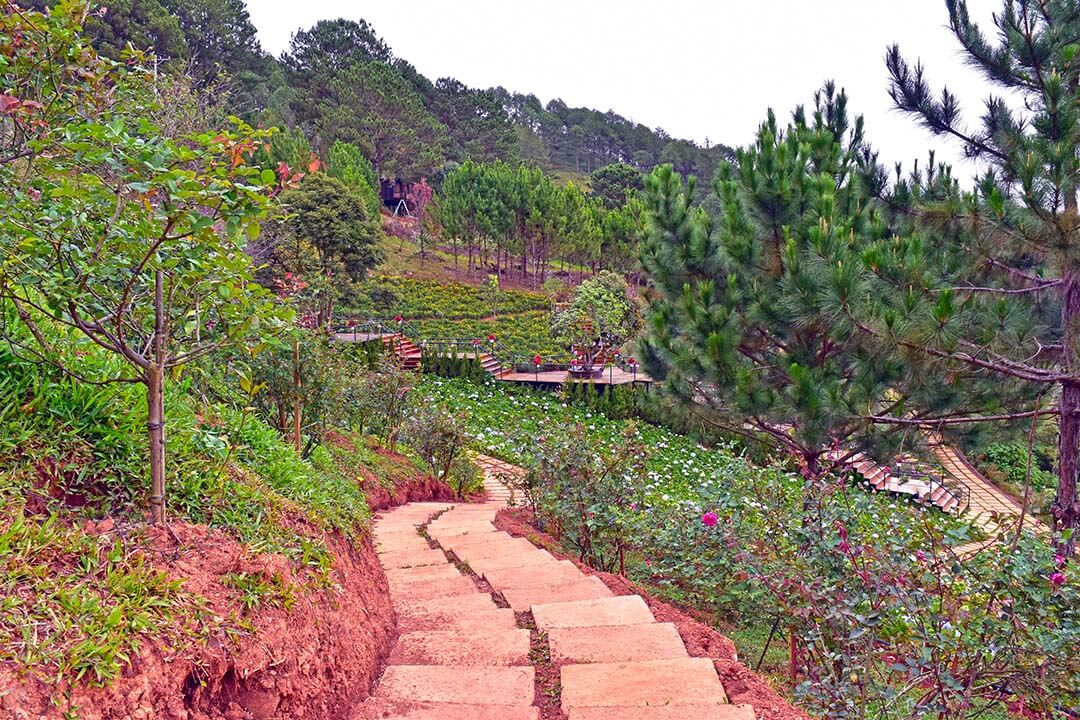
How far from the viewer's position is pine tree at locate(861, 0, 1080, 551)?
569 centimetres

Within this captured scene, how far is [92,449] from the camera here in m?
2.21

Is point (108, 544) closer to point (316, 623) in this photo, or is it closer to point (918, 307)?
point (316, 623)

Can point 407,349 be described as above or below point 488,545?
below

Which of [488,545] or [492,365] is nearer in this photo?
[488,545]

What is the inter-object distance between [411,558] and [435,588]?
67 cm

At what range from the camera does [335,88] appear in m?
36.6

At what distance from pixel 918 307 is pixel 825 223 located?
1.41 meters

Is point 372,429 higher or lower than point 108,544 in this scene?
lower

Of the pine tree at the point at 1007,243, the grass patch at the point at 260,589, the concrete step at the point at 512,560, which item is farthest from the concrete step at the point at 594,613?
the pine tree at the point at 1007,243

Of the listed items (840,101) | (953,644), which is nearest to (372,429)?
(840,101)

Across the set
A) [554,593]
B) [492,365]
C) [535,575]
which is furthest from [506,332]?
[554,593]

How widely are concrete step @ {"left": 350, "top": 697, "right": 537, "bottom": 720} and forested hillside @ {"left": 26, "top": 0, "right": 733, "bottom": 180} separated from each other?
27.0 meters

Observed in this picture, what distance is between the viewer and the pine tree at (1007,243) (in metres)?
5.69

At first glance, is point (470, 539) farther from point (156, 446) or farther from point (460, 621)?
point (156, 446)
